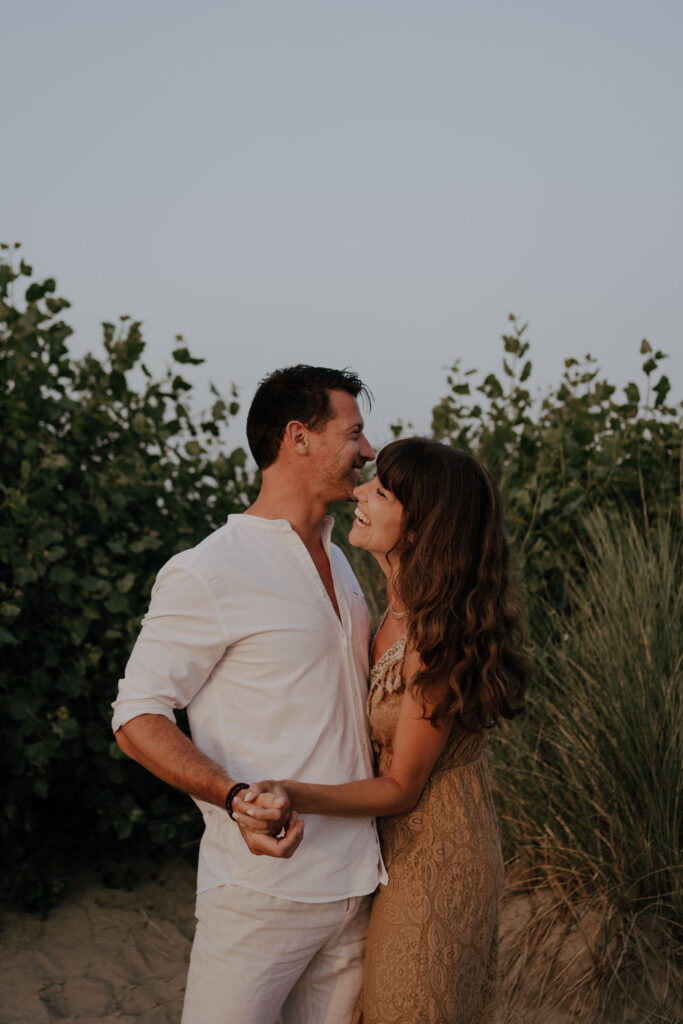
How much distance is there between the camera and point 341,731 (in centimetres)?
271

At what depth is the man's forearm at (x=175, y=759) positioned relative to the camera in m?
2.41

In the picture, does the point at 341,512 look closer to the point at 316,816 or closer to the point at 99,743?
the point at 99,743

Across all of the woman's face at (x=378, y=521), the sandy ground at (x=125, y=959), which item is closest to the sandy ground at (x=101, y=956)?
the sandy ground at (x=125, y=959)

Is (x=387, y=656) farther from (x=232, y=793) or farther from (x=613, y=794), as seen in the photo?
(x=613, y=794)

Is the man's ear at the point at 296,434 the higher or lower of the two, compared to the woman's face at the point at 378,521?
higher

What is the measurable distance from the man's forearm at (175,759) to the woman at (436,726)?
30 centimetres

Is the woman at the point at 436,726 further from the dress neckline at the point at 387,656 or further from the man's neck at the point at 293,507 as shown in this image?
the man's neck at the point at 293,507

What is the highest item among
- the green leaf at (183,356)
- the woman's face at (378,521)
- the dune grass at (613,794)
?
the green leaf at (183,356)

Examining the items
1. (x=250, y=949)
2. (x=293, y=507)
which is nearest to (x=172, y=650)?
(x=293, y=507)

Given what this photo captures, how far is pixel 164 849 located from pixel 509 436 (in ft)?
9.64

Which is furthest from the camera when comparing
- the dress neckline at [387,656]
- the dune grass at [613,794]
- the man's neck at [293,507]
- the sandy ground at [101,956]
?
the sandy ground at [101,956]

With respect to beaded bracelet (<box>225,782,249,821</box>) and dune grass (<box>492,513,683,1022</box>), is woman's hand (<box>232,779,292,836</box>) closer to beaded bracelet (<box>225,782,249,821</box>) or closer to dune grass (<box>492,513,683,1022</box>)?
beaded bracelet (<box>225,782,249,821</box>)

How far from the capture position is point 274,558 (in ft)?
9.22

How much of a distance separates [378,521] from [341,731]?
566 mm
